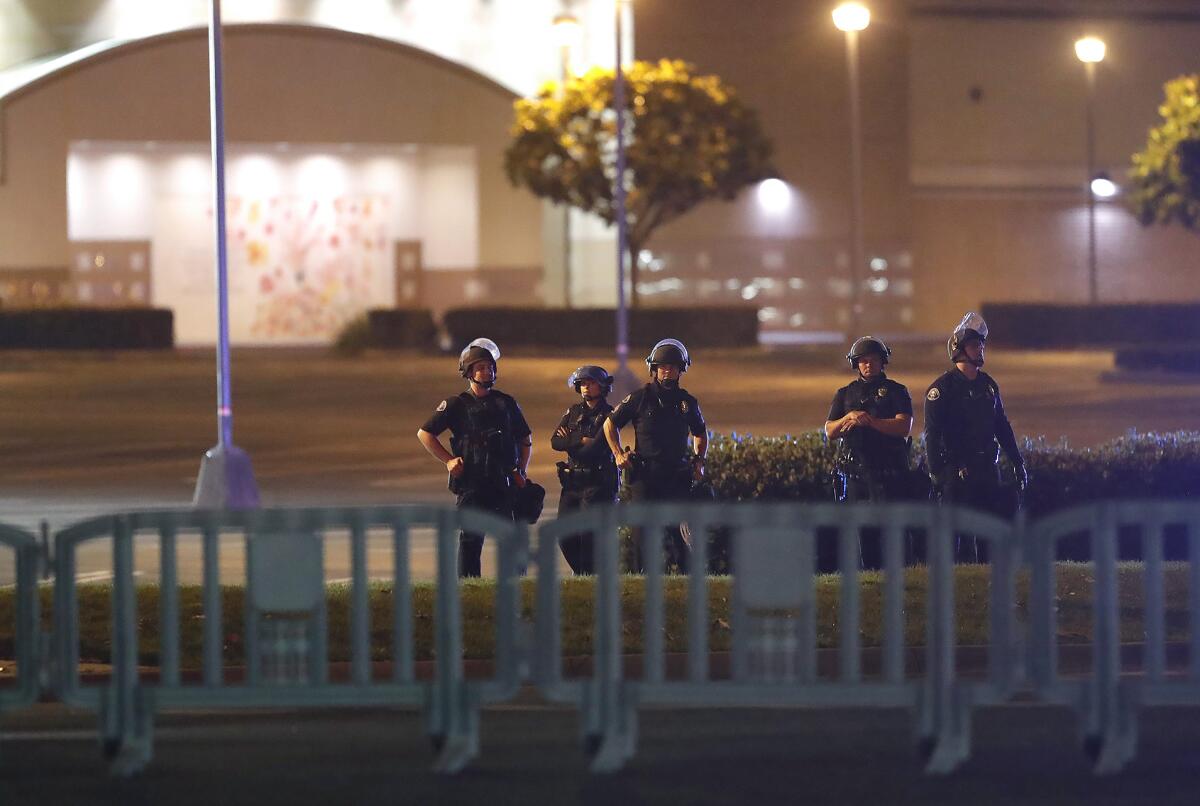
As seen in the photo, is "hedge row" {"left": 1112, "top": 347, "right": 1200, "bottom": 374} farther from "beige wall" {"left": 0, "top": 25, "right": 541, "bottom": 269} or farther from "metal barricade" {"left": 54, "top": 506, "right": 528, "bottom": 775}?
"metal barricade" {"left": 54, "top": 506, "right": 528, "bottom": 775}

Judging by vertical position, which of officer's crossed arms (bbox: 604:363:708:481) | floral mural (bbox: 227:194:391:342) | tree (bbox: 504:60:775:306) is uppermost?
tree (bbox: 504:60:775:306)

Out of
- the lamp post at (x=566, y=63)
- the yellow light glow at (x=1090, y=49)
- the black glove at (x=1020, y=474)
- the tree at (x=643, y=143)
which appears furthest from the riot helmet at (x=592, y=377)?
the yellow light glow at (x=1090, y=49)

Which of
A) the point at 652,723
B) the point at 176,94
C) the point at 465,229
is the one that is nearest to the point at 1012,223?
the point at 465,229

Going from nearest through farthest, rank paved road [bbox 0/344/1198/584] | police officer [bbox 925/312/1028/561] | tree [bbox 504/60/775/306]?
1. police officer [bbox 925/312/1028/561]
2. paved road [bbox 0/344/1198/584]
3. tree [bbox 504/60/775/306]

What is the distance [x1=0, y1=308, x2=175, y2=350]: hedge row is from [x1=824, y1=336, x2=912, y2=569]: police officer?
30.0m

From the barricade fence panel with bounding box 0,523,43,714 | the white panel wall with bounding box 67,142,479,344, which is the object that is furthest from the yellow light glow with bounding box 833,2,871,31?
the barricade fence panel with bounding box 0,523,43,714

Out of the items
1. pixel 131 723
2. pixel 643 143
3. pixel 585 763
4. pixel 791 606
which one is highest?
pixel 643 143

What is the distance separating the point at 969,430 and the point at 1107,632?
4.09m

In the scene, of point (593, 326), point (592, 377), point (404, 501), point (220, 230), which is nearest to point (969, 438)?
point (592, 377)

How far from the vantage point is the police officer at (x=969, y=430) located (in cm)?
1160

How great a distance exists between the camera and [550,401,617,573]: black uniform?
1182 cm

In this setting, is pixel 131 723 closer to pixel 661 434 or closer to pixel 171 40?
pixel 661 434

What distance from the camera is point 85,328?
131ft

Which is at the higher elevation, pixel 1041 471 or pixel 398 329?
pixel 398 329
